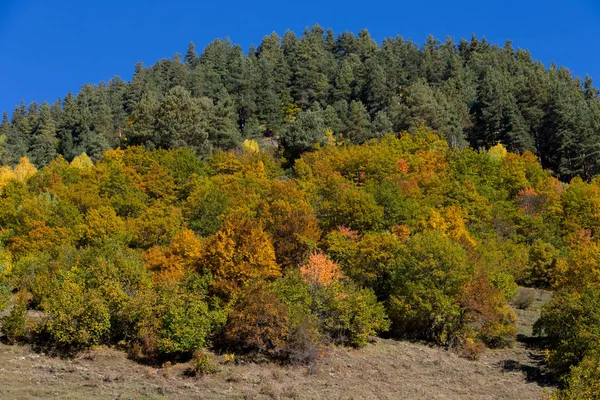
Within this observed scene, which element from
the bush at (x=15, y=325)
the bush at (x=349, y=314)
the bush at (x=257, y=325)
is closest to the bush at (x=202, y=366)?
the bush at (x=257, y=325)

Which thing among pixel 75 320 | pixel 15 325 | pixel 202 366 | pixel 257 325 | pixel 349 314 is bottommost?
pixel 202 366

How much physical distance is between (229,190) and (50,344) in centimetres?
3342

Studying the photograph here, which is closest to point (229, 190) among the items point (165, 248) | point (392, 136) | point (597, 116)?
point (165, 248)

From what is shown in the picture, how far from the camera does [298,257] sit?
54.6m

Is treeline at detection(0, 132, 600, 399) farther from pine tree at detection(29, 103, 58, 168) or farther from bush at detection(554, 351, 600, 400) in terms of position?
pine tree at detection(29, 103, 58, 168)

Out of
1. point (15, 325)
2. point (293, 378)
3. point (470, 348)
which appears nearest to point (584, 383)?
point (470, 348)

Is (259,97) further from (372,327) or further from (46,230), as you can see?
(372,327)

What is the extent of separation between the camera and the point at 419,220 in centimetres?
6097

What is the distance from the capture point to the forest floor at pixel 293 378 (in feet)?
115

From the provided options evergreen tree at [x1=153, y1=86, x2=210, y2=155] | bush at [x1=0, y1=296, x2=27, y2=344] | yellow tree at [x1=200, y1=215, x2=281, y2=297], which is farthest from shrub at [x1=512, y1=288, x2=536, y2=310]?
evergreen tree at [x1=153, y1=86, x2=210, y2=155]

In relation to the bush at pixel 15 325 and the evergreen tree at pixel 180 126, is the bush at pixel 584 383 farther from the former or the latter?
the evergreen tree at pixel 180 126

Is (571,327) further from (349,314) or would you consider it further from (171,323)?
(171,323)

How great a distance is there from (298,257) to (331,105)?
6107 centimetres

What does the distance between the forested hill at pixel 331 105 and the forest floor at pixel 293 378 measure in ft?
167
